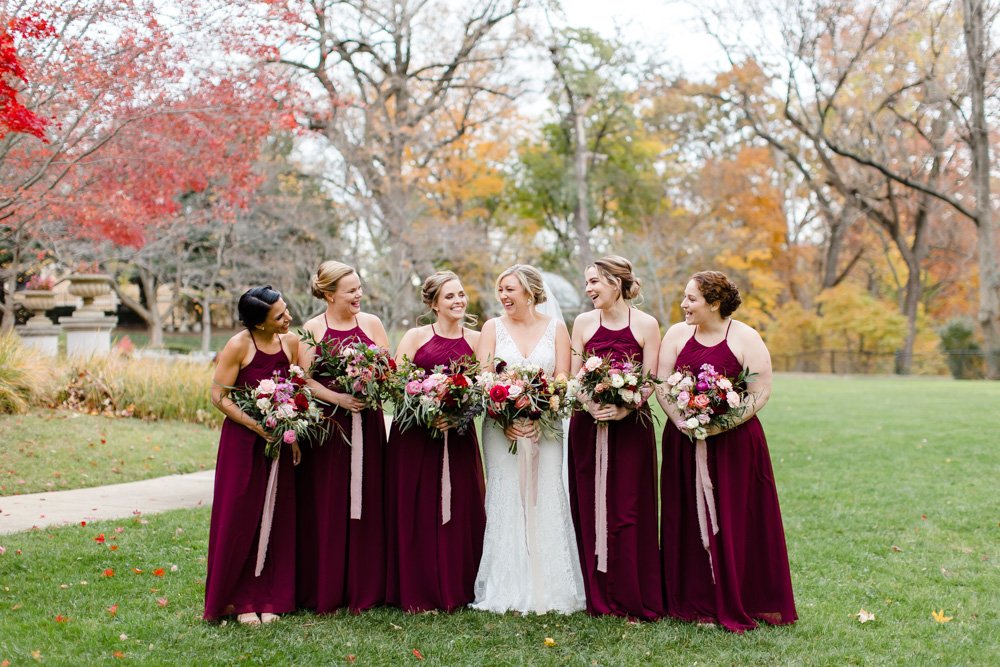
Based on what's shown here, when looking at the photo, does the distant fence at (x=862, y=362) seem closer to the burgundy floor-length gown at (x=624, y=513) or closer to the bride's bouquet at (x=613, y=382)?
the burgundy floor-length gown at (x=624, y=513)

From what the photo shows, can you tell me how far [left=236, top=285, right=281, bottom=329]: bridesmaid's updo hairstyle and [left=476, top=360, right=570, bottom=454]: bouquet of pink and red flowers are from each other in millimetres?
1340

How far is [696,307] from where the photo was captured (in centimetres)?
539

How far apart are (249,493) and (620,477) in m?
2.31

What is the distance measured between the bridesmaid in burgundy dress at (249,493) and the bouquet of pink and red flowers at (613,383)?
181cm

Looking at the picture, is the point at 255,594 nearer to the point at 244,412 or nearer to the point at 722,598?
the point at 244,412

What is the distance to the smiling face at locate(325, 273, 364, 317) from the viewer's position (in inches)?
221

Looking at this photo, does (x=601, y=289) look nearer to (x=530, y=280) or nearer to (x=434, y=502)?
(x=530, y=280)

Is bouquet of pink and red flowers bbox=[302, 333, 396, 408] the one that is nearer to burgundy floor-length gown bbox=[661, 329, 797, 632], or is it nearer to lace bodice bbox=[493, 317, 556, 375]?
lace bodice bbox=[493, 317, 556, 375]

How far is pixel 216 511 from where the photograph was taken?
540 cm

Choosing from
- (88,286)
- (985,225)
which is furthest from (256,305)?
(985,225)

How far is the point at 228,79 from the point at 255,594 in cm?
853

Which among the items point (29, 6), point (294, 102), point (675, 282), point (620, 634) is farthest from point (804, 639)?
point (675, 282)

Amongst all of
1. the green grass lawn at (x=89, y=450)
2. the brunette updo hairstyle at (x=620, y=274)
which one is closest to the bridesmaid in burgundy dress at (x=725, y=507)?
the brunette updo hairstyle at (x=620, y=274)

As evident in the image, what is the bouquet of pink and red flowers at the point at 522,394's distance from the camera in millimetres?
5312
